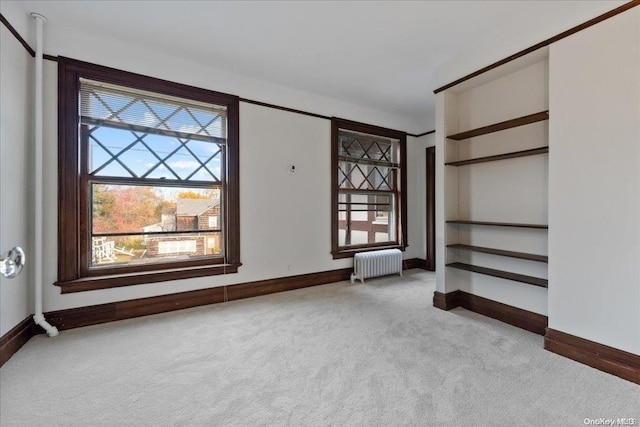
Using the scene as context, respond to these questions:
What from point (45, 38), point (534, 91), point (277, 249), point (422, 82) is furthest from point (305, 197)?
point (45, 38)

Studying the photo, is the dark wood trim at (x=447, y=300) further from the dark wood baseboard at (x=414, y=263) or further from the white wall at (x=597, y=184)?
the dark wood baseboard at (x=414, y=263)

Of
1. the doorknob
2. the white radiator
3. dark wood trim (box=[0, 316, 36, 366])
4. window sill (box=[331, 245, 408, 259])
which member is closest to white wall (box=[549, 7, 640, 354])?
Answer: the white radiator

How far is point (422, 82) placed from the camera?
3.81 meters

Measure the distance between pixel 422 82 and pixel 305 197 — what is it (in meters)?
2.19

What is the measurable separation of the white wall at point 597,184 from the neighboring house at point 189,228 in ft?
11.2

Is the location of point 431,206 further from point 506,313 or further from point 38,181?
point 38,181

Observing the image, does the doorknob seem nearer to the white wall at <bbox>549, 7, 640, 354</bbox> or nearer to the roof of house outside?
the roof of house outside

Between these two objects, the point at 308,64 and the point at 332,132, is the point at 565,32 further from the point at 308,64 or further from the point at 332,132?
the point at 332,132

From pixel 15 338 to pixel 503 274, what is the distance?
4265 millimetres

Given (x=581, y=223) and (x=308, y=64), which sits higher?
(x=308, y=64)

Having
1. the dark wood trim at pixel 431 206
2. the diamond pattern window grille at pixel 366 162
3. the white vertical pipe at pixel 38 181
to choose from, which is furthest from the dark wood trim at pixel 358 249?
the white vertical pipe at pixel 38 181

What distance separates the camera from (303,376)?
197 cm

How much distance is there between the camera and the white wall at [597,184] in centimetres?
197


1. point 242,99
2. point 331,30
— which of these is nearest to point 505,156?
point 331,30
